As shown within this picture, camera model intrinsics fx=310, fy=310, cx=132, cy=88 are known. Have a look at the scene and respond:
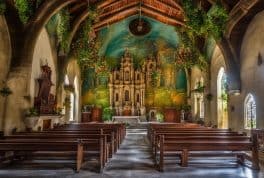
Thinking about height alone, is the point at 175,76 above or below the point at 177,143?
above

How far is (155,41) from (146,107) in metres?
5.85

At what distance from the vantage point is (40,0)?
527 inches

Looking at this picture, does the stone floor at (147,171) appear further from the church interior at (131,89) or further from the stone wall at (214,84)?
the stone wall at (214,84)

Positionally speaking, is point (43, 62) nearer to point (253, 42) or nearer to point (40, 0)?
point (40, 0)

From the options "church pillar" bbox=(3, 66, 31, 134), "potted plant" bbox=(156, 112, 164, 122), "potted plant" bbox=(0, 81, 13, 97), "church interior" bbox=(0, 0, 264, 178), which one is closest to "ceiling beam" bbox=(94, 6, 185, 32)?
"church interior" bbox=(0, 0, 264, 178)

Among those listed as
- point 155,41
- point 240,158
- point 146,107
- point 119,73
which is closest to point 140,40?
point 155,41

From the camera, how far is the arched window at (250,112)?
1395cm

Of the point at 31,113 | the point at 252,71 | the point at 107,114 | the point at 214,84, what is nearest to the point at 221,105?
the point at 214,84

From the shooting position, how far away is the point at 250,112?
14.3 meters

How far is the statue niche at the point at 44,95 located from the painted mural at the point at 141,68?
11.0m

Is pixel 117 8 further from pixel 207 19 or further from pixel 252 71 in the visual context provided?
pixel 252 71

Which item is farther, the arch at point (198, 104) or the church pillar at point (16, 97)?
the arch at point (198, 104)

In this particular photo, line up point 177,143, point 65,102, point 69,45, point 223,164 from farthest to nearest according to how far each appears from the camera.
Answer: point 65,102, point 69,45, point 223,164, point 177,143

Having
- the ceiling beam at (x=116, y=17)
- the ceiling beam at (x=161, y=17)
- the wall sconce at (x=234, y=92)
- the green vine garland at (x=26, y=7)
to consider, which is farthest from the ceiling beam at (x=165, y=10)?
the green vine garland at (x=26, y=7)
